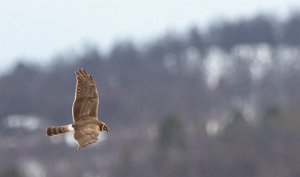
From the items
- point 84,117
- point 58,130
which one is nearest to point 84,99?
point 84,117

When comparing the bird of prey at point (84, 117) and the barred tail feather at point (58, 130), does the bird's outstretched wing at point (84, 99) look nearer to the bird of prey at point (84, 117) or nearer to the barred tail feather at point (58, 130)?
the bird of prey at point (84, 117)

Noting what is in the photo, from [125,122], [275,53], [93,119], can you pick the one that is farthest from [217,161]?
[93,119]

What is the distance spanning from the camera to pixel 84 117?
17.7 m

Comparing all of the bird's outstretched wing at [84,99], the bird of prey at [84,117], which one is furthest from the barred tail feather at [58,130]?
the bird's outstretched wing at [84,99]

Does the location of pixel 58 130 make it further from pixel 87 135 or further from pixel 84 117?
pixel 84 117

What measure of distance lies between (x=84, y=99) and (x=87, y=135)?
0.81 m

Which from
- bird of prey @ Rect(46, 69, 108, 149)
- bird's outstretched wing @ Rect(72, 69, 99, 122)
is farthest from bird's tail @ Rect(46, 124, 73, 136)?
bird's outstretched wing @ Rect(72, 69, 99, 122)

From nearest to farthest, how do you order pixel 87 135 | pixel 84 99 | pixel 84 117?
pixel 87 135 → pixel 84 117 → pixel 84 99

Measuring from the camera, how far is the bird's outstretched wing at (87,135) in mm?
17125

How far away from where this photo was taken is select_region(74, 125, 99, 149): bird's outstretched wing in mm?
17125

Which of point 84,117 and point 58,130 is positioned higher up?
point 84,117

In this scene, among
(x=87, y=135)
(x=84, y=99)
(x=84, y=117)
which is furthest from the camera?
(x=84, y=99)

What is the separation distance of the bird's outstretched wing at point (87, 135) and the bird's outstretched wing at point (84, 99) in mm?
268

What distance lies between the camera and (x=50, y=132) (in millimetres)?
17188
